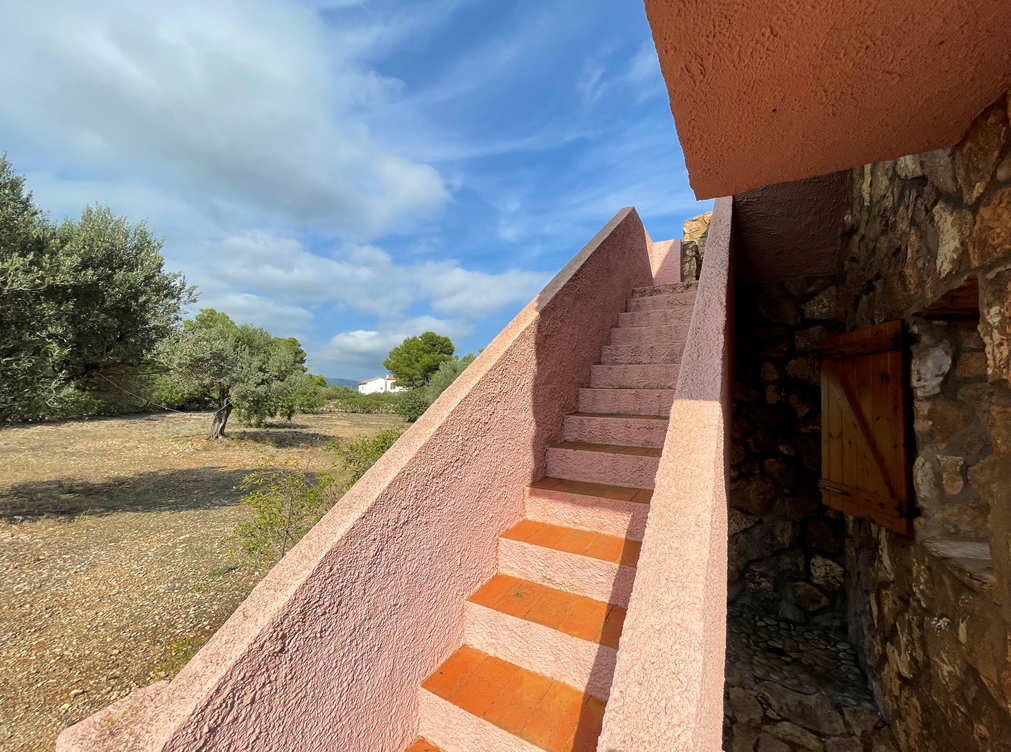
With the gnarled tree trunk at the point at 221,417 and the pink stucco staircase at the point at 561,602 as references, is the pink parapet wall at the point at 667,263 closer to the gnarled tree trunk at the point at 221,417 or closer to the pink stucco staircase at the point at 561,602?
the pink stucco staircase at the point at 561,602

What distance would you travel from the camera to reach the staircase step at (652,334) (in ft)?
9.95

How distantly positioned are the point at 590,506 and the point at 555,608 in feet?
1.73

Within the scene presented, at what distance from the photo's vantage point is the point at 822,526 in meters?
3.75

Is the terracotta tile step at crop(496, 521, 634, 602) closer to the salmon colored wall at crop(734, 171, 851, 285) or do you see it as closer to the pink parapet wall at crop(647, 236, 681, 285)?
the salmon colored wall at crop(734, 171, 851, 285)

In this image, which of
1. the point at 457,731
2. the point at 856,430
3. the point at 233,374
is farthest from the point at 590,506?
the point at 233,374

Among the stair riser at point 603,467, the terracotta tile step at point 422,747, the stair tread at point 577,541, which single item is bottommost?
the terracotta tile step at point 422,747

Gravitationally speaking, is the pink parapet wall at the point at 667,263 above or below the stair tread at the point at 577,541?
above

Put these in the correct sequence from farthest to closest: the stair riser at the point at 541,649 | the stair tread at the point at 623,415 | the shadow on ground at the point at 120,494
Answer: the shadow on ground at the point at 120,494, the stair tread at the point at 623,415, the stair riser at the point at 541,649

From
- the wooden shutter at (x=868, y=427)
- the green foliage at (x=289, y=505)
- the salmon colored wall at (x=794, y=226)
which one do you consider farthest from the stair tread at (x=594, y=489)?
the salmon colored wall at (x=794, y=226)

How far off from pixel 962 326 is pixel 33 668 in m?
5.71

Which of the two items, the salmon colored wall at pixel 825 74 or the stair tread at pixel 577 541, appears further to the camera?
the stair tread at pixel 577 541

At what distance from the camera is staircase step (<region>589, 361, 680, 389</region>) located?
276 centimetres

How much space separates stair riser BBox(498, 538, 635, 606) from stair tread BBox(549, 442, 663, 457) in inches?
26.8

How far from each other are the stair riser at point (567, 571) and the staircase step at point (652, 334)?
1834mm
